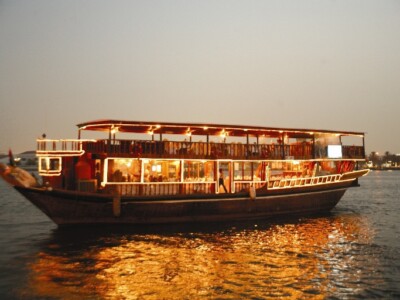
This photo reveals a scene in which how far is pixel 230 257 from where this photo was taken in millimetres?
14812

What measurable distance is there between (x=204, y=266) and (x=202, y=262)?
451 millimetres

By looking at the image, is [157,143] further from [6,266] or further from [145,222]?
[6,266]

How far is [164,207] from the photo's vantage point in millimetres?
19547

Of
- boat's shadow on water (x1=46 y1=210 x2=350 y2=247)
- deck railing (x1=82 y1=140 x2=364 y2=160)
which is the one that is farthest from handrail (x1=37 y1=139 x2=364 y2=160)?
boat's shadow on water (x1=46 y1=210 x2=350 y2=247)

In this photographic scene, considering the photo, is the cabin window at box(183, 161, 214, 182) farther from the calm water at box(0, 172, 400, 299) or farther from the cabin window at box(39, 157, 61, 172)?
the cabin window at box(39, 157, 61, 172)

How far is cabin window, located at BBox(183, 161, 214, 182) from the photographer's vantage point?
21.9m

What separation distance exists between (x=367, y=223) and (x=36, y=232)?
66.9 feet

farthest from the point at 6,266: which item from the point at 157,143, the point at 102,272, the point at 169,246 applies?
the point at 157,143

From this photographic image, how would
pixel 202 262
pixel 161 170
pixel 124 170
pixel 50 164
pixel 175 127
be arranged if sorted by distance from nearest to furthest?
pixel 202 262, pixel 50 164, pixel 124 170, pixel 175 127, pixel 161 170

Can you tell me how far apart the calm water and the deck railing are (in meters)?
3.95

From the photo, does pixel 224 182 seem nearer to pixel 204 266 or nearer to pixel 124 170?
pixel 124 170

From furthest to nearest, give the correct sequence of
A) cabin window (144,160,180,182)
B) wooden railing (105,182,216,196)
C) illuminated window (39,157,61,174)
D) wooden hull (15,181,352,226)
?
cabin window (144,160,180,182), wooden railing (105,182,216,196), illuminated window (39,157,61,174), wooden hull (15,181,352,226)

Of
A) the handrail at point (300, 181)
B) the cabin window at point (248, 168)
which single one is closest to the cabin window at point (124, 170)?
the cabin window at point (248, 168)

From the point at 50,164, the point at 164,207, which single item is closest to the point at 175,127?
the point at 164,207
